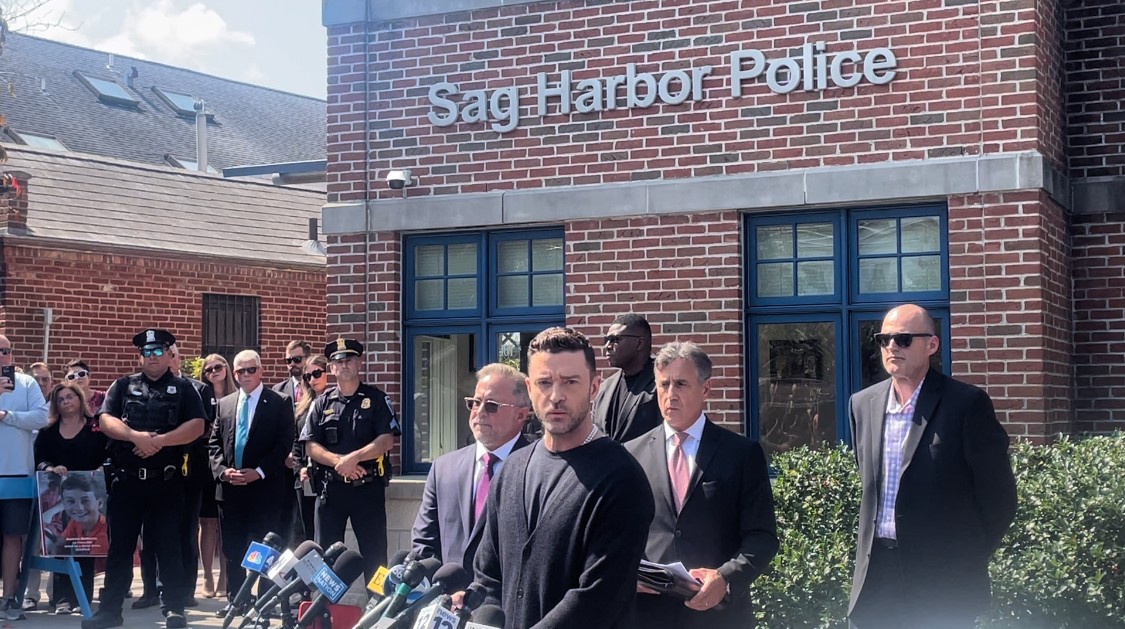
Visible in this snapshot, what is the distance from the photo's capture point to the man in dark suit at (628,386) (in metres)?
7.52

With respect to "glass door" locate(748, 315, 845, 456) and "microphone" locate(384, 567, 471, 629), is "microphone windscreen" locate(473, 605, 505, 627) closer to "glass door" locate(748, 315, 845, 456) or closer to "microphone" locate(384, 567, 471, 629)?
"microphone" locate(384, 567, 471, 629)

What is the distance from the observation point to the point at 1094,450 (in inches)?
319

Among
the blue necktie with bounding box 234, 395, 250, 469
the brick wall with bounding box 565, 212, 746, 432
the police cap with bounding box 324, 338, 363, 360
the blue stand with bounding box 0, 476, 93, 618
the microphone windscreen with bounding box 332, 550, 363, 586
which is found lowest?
the blue stand with bounding box 0, 476, 93, 618

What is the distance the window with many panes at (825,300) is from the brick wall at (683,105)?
19.6 inches

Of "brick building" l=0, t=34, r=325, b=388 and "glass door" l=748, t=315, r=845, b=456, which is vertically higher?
"brick building" l=0, t=34, r=325, b=388

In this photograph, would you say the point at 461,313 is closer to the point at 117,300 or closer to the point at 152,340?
the point at 152,340

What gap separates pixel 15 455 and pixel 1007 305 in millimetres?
7599

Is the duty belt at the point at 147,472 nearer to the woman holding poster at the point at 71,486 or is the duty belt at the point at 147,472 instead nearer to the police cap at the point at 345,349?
the woman holding poster at the point at 71,486

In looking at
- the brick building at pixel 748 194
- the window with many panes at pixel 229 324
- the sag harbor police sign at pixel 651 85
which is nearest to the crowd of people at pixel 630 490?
the brick building at pixel 748 194

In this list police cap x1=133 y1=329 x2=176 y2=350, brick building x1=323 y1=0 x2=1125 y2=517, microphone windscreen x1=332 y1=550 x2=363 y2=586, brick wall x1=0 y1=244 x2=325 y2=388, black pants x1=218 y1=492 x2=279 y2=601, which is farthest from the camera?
brick wall x1=0 y1=244 x2=325 y2=388

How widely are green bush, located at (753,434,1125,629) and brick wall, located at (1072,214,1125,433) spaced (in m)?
2.00

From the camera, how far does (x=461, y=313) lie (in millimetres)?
11578

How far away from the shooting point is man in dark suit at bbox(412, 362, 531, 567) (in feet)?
18.3

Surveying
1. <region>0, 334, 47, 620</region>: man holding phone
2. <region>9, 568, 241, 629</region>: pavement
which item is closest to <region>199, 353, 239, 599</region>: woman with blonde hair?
<region>9, 568, 241, 629</region>: pavement
